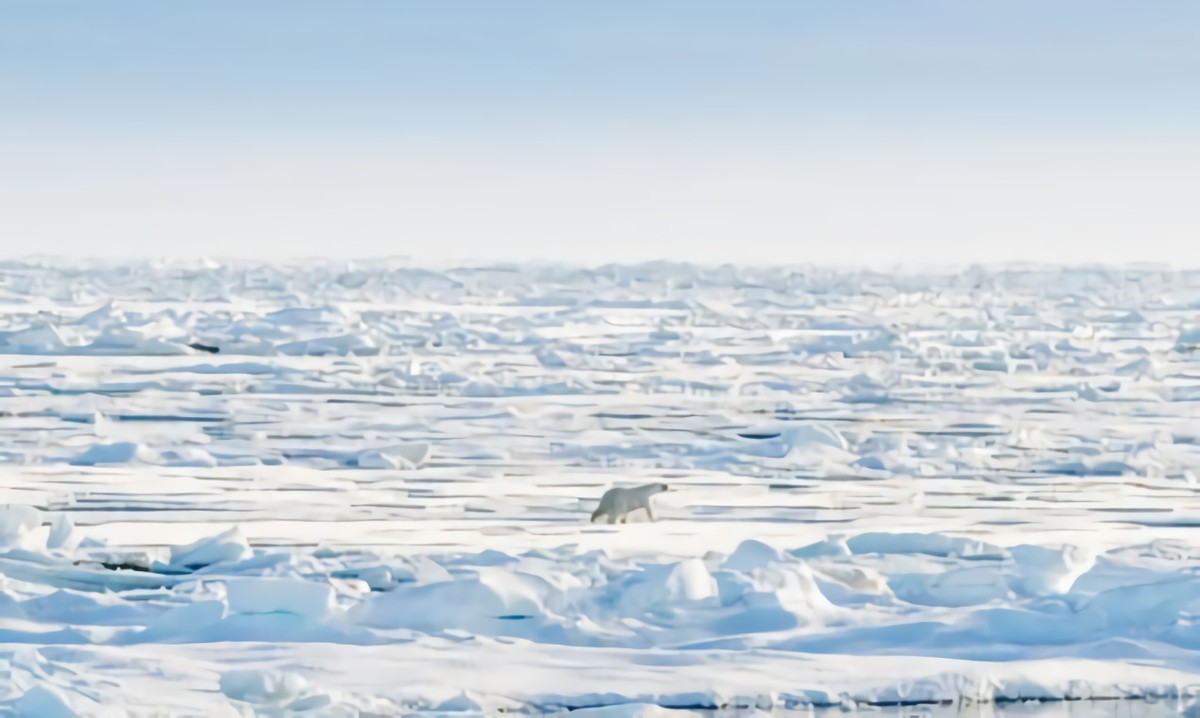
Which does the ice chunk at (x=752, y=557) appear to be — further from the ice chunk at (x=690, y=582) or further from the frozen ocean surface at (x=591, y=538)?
the ice chunk at (x=690, y=582)

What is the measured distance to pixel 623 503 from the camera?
7551 mm

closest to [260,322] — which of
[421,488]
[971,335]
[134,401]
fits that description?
[971,335]

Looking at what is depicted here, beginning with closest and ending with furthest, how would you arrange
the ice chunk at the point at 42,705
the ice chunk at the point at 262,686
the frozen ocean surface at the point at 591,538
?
the ice chunk at the point at 42,705 < the ice chunk at the point at 262,686 < the frozen ocean surface at the point at 591,538

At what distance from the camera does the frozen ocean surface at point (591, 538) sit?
15.3 feet

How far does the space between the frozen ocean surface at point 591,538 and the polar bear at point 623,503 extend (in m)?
0.09

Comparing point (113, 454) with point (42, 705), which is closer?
point (42, 705)

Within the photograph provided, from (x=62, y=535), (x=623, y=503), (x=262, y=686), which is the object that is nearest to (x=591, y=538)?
(x=623, y=503)

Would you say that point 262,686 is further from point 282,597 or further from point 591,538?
point 591,538

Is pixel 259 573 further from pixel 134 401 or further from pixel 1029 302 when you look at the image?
pixel 1029 302

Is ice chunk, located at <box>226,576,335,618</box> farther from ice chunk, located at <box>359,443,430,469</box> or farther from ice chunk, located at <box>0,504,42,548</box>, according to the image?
ice chunk, located at <box>359,443,430,469</box>

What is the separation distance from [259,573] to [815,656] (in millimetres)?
1891

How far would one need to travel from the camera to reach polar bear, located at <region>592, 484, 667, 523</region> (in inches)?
294

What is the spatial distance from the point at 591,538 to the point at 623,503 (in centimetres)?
64

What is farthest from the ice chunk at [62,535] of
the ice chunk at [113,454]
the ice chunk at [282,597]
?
the ice chunk at [113,454]
